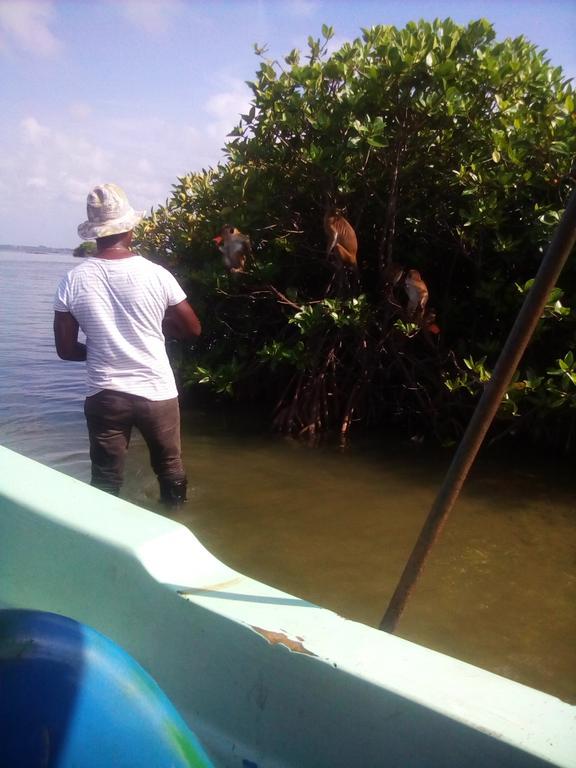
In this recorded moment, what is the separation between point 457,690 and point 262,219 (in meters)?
5.04

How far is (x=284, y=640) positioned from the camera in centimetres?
146

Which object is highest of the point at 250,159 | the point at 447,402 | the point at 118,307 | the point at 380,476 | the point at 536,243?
the point at 250,159

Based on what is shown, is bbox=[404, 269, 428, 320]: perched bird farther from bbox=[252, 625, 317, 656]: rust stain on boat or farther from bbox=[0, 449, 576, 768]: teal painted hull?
bbox=[252, 625, 317, 656]: rust stain on boat

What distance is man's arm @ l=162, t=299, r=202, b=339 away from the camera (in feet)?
10.5

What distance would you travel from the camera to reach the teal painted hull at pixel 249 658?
49.1 inches

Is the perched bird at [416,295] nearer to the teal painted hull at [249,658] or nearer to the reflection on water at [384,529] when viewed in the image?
the reflection on water at [384,529]

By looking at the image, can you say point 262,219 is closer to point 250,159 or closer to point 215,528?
point 250,159

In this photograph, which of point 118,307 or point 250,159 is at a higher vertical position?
point 250,159

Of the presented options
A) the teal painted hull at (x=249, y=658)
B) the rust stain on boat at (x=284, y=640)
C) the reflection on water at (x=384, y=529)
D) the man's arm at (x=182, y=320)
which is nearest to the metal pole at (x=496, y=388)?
the teal painted hull at (x=249, y=658)

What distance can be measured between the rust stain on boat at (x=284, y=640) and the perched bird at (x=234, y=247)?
436cm

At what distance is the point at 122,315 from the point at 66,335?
305 millimetres

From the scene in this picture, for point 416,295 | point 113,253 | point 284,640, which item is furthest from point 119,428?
point 416,295

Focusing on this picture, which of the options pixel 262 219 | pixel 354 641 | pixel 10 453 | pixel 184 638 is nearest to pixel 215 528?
pixel 10 453

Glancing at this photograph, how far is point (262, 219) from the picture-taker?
5770mm
